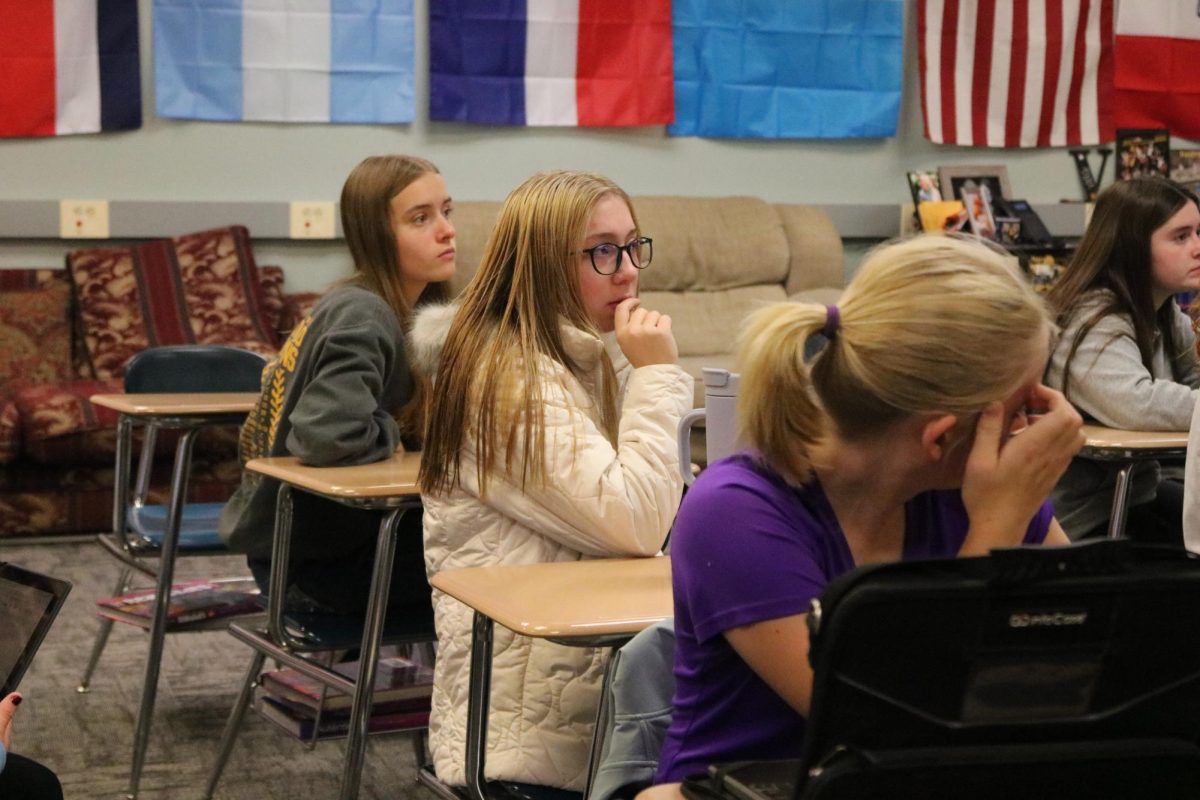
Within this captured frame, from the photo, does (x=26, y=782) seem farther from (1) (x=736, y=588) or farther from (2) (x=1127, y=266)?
(2) (x=1127, y=266)

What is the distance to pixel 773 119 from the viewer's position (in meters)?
6.54

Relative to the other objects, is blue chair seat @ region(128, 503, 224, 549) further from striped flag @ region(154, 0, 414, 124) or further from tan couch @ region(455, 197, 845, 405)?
striped flag @ region(154, 0, 414, 124)

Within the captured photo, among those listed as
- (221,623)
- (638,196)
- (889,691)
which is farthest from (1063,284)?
(638,196)

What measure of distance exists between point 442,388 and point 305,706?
97 cm

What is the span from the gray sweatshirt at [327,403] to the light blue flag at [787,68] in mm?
3838

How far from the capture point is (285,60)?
588cm

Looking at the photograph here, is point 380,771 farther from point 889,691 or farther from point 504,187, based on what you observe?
point 504,187

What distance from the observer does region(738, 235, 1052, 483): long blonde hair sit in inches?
46.9

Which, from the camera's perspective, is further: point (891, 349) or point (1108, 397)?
point (1108, 397)

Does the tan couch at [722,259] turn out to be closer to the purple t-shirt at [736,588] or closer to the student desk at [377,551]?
the student desk at [377,551]

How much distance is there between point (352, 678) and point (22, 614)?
2.81 ft

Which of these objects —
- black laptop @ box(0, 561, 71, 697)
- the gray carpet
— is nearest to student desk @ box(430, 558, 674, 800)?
black laptop @ box(0, 561, 71, 697)

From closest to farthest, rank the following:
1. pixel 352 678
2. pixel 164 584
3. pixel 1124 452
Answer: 1. pixel 352 678
2. pixel 1124 452
3. pixel 164 584

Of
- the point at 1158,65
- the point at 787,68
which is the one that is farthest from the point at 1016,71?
the point at 787,68
